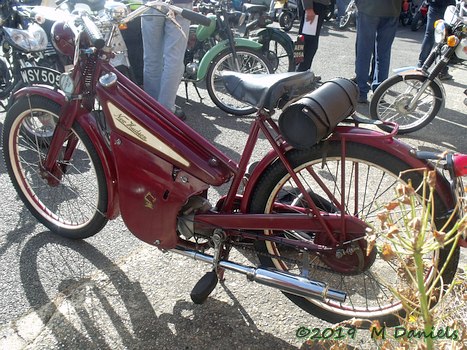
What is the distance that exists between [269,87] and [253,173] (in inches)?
15.7

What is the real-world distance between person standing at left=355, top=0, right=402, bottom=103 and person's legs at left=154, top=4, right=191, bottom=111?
2.05 metres

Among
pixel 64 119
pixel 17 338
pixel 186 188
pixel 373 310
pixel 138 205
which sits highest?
pixel 64 119

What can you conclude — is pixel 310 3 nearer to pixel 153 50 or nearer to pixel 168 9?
pixel 153 50

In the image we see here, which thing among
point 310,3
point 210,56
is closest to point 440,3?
point 310,3

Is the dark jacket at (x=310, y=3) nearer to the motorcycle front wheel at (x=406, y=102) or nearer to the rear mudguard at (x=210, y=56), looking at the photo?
the rear mudguard at (x=210, y=56)

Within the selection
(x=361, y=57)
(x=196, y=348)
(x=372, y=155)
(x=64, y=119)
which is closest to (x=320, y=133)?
(x=372, y=155)

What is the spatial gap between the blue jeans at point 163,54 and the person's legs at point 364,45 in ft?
6.86

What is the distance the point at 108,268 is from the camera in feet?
8.62

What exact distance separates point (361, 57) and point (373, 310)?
12.1ft

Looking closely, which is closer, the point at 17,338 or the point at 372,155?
the point at 372,155

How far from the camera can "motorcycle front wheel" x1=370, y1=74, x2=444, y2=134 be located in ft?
14.6

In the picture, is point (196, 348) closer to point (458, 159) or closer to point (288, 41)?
point (458, 159)

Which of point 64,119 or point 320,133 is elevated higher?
point 320,133

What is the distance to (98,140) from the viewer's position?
7.72 feet
